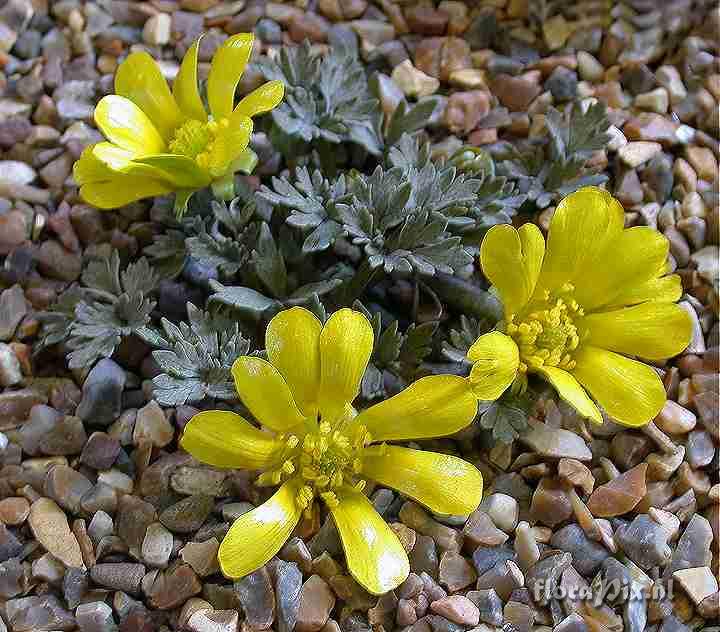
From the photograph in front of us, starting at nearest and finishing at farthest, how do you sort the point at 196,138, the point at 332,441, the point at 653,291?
the point at 332,441, the point at 653,291, the point at 196,138

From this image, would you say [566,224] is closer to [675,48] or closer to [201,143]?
[201,143]

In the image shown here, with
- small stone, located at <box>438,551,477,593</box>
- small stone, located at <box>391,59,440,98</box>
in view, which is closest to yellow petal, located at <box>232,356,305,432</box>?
small stone, located at <box>438,551,477,593</box>

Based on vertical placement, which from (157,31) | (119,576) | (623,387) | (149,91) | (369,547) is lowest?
(119,576)

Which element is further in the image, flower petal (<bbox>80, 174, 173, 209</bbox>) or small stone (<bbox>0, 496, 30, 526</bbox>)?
flower petal (<bbox>80, 174, 173, 209</bbox>)

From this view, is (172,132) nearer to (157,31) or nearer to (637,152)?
(157,31)

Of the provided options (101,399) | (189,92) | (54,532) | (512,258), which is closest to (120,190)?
(189,92)

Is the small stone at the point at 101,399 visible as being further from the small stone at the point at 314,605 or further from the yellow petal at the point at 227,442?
the small stone at the point at 314,605

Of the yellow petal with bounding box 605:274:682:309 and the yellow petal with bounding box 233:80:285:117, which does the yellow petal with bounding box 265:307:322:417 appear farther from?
the yellow petal with bounding box 605:274:682:309

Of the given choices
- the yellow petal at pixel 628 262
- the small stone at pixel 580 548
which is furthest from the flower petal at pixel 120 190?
the small stone at pixel 580 548
